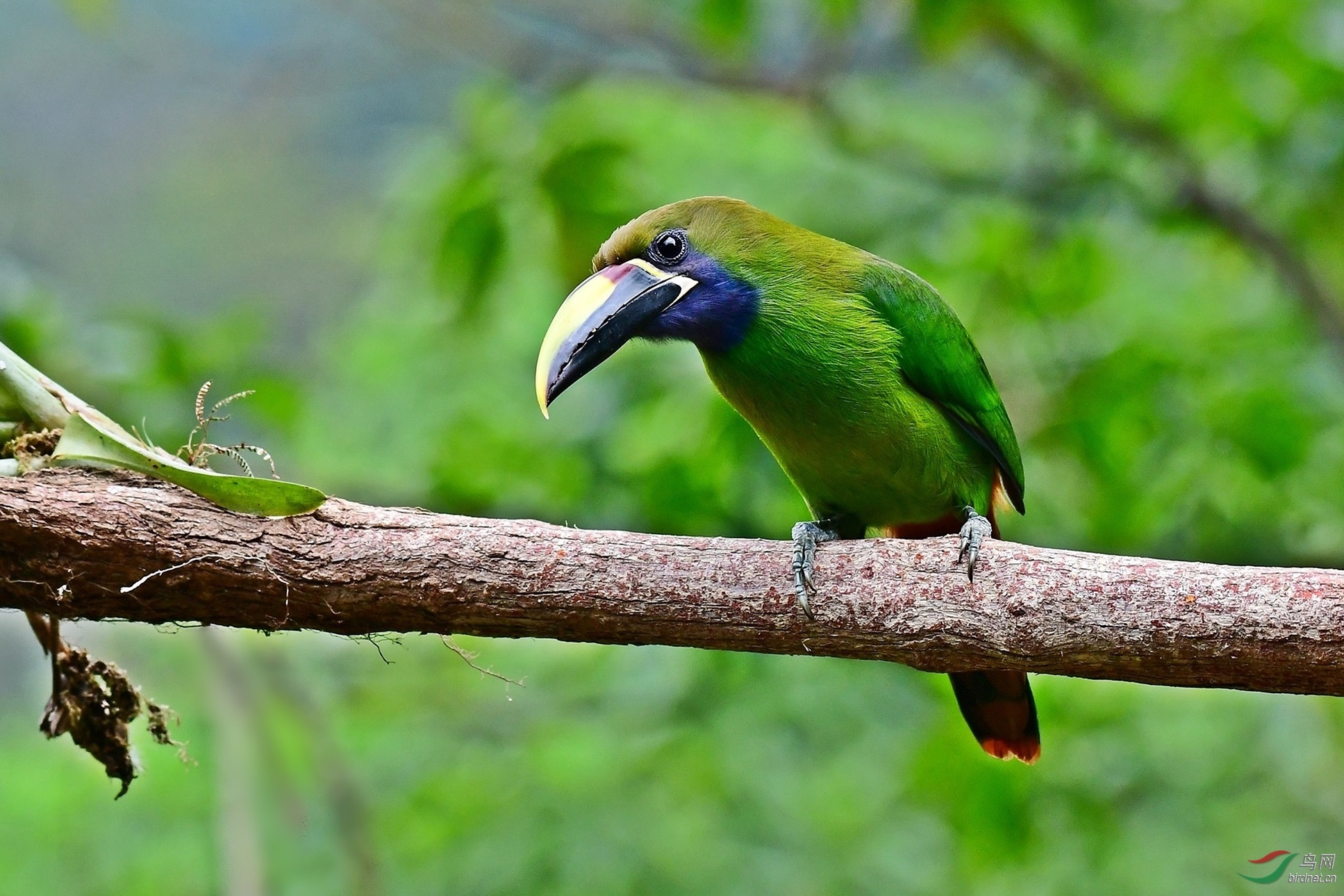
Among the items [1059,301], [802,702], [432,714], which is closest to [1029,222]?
[1059,301]

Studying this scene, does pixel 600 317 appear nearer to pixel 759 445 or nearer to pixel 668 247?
pixel 668 247

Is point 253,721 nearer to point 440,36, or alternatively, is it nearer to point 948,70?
point 440,36

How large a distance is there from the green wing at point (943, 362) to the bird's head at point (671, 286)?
33 cm

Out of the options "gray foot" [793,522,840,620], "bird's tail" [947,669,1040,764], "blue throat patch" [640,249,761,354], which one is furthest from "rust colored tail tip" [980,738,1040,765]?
"blue throat patch" [640,249,761,354]

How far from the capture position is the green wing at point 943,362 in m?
3.22

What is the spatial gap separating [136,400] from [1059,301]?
123 inches

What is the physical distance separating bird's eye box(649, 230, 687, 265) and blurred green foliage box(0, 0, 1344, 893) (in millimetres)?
632

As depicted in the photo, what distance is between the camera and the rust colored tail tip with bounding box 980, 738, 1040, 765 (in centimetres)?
324

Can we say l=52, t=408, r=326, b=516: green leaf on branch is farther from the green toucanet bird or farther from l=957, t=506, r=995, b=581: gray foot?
l=957, t=506, r=995, b=581: gray foot

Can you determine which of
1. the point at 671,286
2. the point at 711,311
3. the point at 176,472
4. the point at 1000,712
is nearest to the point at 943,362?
the point at 711,311

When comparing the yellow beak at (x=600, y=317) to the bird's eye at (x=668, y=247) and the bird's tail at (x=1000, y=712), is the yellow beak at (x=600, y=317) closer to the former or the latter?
the bird's eye at (x=668, y=247)

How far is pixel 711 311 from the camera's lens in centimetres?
308

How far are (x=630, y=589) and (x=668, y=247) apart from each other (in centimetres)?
108

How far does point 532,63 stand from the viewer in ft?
17.3
